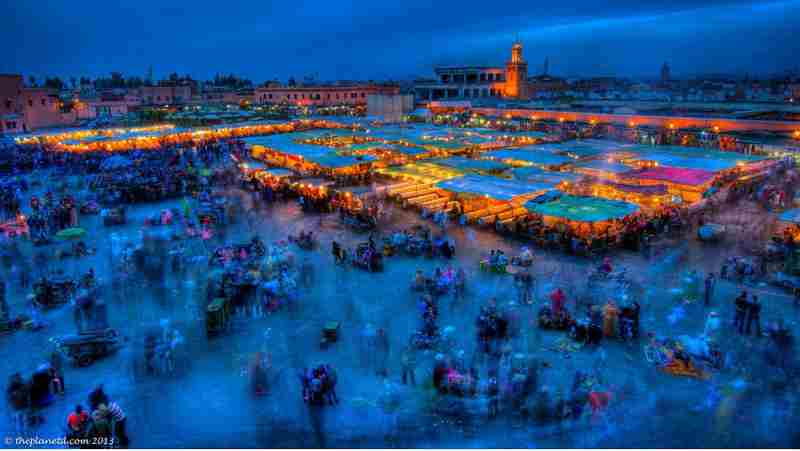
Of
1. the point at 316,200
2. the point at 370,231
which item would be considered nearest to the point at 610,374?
the point at 370,231

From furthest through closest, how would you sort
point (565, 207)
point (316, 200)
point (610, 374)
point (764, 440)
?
point (316, 200), point (565, 207), point (610, 374), point (764, 440)

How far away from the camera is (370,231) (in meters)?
16.5

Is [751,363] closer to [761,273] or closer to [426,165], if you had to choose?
[761,273]

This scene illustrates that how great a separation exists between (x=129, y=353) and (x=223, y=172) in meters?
19.3

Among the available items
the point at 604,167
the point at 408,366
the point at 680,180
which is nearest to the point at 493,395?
the point at 408,366

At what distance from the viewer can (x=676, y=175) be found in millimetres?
18562

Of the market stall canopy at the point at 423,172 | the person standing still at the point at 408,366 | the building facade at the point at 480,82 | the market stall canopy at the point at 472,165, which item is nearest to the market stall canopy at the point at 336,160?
the market stall canopy at the point at 423,172

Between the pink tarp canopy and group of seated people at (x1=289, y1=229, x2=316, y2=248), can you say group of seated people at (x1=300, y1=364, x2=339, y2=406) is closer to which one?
group of seated people at (x1=289, y1=229, x2=316, y2=248)

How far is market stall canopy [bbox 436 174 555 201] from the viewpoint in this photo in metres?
17.0

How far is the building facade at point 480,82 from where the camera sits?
68500 millimetres

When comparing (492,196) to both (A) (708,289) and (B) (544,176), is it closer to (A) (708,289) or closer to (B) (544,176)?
(B) (544,176)

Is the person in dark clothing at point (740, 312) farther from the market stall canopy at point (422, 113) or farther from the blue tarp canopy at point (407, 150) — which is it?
the market stall canopy at point (422, 113)

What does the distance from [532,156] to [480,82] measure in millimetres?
52601

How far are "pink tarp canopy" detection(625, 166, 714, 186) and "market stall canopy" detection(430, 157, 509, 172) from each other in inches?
199
